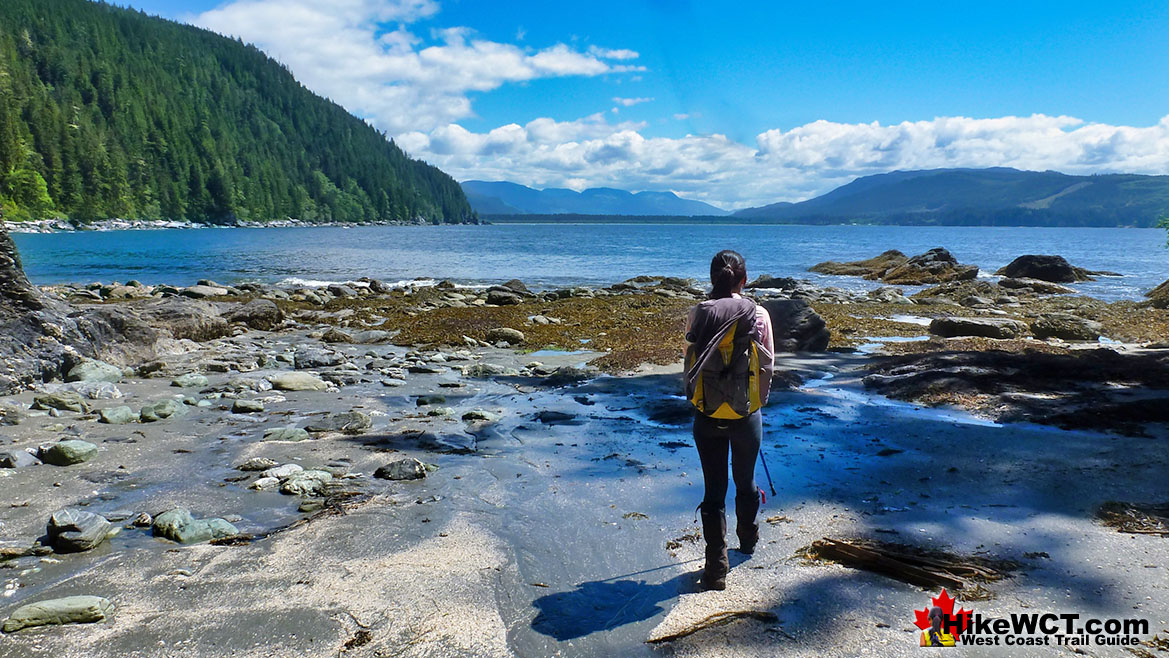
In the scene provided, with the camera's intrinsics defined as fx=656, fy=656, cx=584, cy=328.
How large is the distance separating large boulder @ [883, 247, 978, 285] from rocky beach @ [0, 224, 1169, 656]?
101ft

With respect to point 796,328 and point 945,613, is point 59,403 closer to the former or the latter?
point 945,613

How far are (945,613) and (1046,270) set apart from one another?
43194mm

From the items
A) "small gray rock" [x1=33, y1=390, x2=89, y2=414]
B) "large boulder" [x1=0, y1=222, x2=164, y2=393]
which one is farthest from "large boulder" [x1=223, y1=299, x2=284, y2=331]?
"small gray rock" [x1=33, y1=390, x2=89, y2=414]

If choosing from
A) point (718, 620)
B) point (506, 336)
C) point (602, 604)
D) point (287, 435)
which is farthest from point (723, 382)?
point (506, 336)

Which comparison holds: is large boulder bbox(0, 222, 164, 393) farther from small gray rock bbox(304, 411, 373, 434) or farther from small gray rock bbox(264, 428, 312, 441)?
small gray rock bbox(304, 411, 373, 434)

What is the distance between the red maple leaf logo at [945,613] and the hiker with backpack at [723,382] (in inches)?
42.9

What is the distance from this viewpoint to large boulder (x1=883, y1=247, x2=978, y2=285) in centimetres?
3872

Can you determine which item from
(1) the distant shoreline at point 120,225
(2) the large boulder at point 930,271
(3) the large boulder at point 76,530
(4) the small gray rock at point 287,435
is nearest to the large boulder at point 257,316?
(4) the small gray rock at point 287,435

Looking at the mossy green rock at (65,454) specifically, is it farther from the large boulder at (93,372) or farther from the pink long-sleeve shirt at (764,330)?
the pink long-sleeve shirt at (764,330)

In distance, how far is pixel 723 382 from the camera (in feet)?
13.3

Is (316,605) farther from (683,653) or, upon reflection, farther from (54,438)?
(54,438)

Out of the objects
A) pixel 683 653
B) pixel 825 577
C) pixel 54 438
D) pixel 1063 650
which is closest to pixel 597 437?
pixel 825 577

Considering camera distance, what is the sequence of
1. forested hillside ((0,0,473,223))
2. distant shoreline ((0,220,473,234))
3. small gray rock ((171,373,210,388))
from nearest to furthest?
small gray rock ((171,373,210,388)) → distant shoreline ((0,220,473,234)) → forested hillside ((0,0,473,223))

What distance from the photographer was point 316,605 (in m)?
3.86
